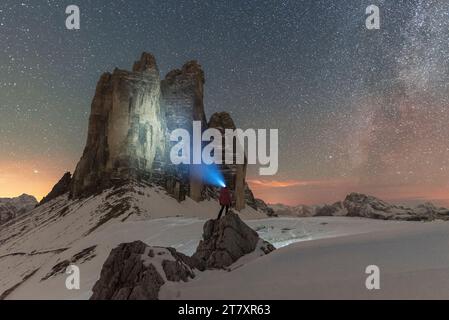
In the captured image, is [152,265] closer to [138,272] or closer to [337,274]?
[138,272]

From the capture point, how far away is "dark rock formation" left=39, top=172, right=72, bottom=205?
131m

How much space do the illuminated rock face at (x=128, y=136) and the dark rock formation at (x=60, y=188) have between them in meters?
12.0

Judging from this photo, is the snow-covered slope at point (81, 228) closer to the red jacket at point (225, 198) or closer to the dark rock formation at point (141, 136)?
the dark rock formation at point (141, 136)

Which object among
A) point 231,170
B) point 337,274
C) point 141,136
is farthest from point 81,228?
point 337,274

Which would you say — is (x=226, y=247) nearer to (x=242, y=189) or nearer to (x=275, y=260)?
(x=275, y=260)

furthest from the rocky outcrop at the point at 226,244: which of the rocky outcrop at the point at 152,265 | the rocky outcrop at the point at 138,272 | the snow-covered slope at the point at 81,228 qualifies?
the snow-covered slope at the point at 81,228

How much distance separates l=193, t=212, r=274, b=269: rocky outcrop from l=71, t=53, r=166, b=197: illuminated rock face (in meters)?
90.8

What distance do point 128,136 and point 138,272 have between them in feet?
343

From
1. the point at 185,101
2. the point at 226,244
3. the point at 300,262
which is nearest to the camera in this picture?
the point at 300,262

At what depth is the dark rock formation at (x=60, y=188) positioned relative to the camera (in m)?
131

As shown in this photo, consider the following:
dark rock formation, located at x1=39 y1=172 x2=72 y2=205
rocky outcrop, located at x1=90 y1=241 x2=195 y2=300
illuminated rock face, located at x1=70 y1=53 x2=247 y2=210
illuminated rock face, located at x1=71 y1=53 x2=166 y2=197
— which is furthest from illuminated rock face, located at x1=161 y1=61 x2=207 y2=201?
rocky outcrop, located at x1=90 y1=241 x2=195 y2=300

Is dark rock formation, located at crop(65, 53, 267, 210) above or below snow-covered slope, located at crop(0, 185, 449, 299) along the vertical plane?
above

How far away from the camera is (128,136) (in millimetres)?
113688

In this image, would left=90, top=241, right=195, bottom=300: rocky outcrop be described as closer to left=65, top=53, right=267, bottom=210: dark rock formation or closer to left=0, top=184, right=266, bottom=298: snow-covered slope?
left=0, top=184, right=266, bottom=298: snow-covered slope
